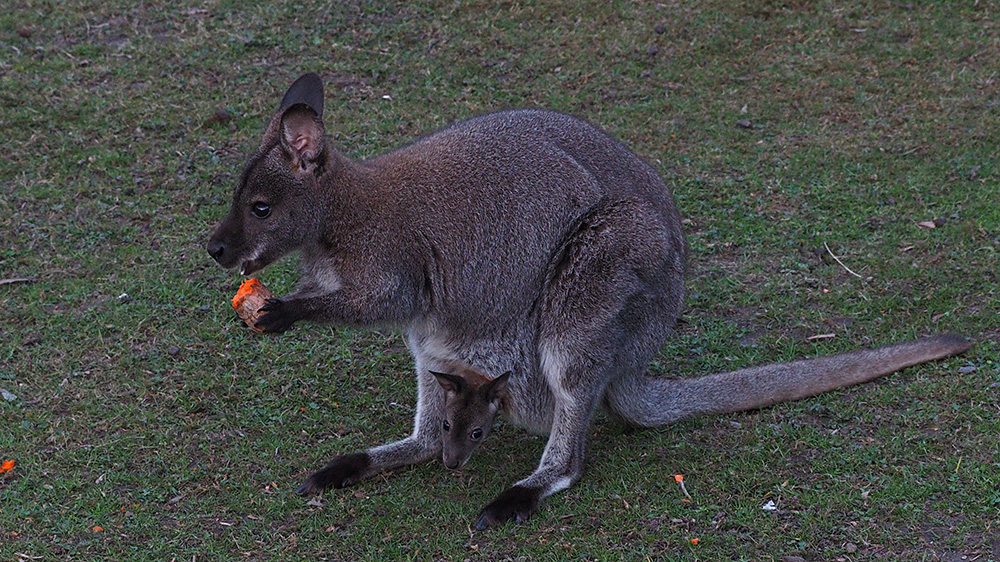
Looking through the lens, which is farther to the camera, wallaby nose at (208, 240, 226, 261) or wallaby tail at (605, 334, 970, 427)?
wallaby tail at (605, 334, 970, 427)

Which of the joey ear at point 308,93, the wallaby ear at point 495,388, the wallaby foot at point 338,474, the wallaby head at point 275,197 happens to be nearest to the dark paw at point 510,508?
the wallaby ear at point 495,388

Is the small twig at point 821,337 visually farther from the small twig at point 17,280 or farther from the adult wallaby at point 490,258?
the small twig at point 17,280

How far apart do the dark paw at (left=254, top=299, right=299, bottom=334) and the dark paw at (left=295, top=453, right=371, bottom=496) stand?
63 cm

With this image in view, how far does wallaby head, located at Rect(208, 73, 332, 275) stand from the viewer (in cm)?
378

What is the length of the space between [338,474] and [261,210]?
1.03 metres

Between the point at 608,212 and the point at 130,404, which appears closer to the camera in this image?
the point at 608,212

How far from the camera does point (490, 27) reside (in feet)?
24.5

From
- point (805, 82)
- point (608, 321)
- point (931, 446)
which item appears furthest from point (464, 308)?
point (805, 82)

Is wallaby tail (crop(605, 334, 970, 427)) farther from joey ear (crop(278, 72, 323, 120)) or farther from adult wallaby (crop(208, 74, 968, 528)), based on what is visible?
joey ear (crop(278, 72, 323, 120))

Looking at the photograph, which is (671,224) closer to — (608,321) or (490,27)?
(608,321)

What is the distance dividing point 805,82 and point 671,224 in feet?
10.5

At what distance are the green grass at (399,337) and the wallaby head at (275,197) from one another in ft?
2.94

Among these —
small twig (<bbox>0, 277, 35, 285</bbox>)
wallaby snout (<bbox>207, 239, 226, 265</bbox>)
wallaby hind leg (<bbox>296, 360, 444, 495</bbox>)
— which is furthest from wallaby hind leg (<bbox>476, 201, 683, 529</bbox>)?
small twig (<bbox>0, 277, 35, 285</bbox>)

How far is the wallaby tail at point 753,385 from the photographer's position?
14.0ft
